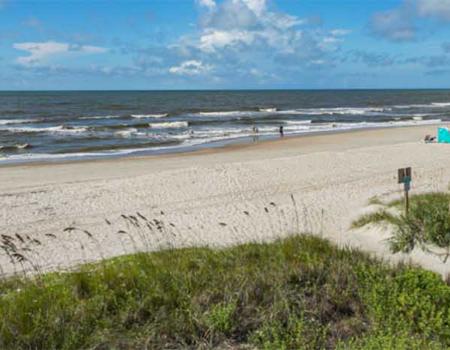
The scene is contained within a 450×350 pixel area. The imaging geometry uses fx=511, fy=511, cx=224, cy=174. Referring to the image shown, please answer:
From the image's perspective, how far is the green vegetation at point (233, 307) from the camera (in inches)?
159

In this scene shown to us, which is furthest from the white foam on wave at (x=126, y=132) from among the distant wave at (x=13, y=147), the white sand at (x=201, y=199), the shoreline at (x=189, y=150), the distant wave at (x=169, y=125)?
the white sand at (x=201, y=199)

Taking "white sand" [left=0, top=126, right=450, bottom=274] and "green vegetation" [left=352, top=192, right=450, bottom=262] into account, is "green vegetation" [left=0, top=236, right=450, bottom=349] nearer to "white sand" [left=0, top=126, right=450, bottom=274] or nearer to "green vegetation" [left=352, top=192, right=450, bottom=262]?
"white sand" [left=0, top=126, right=450, bottom=274]

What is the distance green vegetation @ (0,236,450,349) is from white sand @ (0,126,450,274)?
5.86 ft

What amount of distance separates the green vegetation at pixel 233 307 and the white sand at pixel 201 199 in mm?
1785

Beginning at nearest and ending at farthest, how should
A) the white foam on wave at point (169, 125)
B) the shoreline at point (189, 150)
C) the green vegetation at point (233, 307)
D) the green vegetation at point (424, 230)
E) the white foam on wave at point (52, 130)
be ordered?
the green vegetation at point (233, 307) → the green vegetation at point (424, 230) → the shoreline at point (189, 150) → the white foam on wave at point (52, 130) → the white foam on wave at point (169, 125)

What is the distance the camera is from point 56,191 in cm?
1518

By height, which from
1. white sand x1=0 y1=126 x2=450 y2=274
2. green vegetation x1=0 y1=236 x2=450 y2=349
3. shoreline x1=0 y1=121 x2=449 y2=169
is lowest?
white sand x1=0 y1=126 x2=450 y2=274

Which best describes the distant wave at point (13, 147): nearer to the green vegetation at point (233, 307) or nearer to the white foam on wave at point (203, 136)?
the white foam on wave at point (203, 136)

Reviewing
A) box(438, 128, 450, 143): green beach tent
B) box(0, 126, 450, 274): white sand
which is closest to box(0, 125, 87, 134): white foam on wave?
box(0, 126, 450, 274): white sand

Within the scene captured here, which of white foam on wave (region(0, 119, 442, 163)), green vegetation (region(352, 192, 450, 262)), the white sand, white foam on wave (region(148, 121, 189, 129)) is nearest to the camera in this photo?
green vegetation (region(352, 192, 450, 262))

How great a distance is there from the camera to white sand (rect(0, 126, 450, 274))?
372 inches

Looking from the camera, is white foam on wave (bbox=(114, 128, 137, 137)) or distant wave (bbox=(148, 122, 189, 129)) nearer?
white foam on wave (bbox=(114, 128, 137, 137))

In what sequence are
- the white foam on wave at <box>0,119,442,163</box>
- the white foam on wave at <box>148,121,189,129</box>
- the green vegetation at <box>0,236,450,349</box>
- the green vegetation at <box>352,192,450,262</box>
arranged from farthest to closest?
1. the white foam on wave at <box>148,121,189,129</box>
2. the white foam on wave at <box>0,119,442,163</box>
3. the green vegetation at <box>352,192,450,262</box>
4. the green vegetation at <box>0,236,450,349</box>

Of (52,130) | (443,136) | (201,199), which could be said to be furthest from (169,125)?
(201,199)
